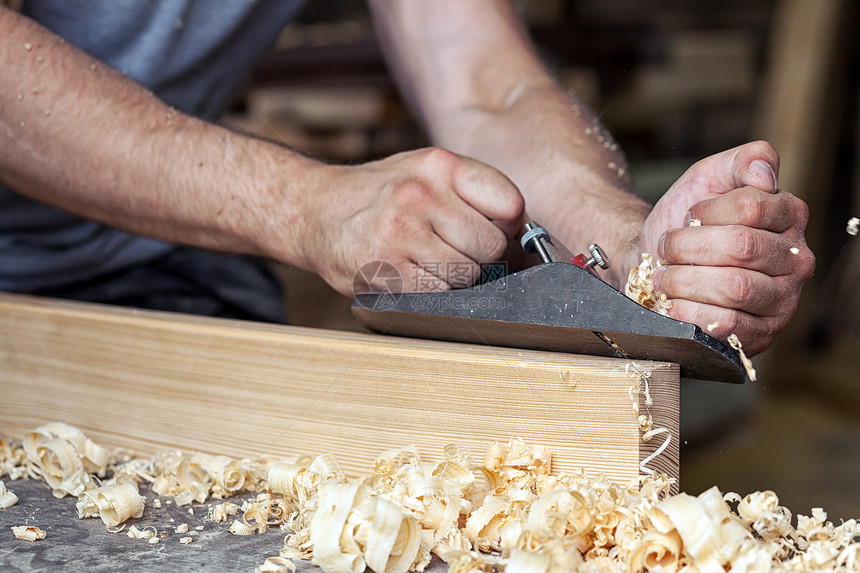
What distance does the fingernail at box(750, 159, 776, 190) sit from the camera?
0.74 m

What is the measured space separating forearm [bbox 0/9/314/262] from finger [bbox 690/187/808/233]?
474 mm

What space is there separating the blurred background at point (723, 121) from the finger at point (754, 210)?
61cm

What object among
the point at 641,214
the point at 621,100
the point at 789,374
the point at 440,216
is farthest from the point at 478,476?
the point at 621,100

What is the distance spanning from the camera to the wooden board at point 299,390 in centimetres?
71

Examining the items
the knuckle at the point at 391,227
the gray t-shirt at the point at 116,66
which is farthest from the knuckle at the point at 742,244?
the gray t-shirt at the point at 116,66

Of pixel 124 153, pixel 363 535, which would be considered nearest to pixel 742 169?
pixel 363 535

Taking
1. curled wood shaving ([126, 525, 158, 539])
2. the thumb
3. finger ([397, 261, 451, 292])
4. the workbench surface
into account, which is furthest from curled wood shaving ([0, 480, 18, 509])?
the thumb

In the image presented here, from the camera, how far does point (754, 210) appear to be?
714mm

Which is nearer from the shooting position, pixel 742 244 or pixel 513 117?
pixel 742 244

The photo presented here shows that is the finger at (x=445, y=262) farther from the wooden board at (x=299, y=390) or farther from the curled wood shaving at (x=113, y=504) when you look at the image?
the curled wood shaving at (x=113, y=504)

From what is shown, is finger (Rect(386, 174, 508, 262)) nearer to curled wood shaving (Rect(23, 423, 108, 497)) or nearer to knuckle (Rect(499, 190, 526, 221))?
knuckle (Rect(499, 190, 526, 221))

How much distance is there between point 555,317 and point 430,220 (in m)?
0.19

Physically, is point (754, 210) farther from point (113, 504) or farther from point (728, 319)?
point (113, 504)

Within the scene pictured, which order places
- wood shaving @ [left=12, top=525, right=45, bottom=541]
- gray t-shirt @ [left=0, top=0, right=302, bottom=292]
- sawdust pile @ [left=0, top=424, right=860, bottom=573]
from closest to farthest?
1. sawdust pile @ [left=0, top=424, right=860, bottom=573]
2. wood shaving @ [left=12, top=525, right=45, bottom=541]
3. gray t-shirt @ [left=0, top=0, right=302, bottom=292]
